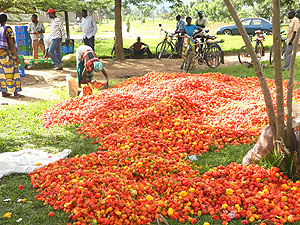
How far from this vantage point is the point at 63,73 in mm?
11156

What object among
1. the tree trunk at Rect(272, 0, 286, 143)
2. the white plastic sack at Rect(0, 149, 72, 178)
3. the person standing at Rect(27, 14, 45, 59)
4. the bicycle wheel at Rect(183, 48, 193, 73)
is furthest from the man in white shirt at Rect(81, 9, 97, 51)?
the tree trunk at Rect(272, 0, 286, 143)

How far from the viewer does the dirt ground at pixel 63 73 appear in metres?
8.52

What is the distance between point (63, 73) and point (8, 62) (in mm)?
3271

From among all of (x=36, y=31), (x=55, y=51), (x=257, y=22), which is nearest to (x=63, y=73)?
A: (x=55, y=51)

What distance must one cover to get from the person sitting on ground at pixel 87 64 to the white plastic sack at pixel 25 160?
2897mm

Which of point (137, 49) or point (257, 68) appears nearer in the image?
point (257, 68)

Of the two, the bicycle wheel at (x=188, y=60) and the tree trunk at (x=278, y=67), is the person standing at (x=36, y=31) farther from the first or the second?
the tree trunk at (x=278, y=67)

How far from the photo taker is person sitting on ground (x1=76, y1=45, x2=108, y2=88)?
731 centimetres

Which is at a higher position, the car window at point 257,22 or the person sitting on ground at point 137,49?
the car window at point 257,22

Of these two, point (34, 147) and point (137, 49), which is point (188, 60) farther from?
point (34, 147)

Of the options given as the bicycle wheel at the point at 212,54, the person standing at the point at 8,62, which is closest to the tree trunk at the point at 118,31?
the bicycle wheel at the point at 212,54

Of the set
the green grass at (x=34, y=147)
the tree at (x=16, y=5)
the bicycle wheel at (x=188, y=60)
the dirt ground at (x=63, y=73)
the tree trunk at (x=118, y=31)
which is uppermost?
the tree at (x=16, y=5)

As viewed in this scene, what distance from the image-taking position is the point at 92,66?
7520 mm

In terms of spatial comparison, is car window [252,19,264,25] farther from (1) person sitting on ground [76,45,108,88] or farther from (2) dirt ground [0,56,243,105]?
(1) person sitting on ground [76,45,108,88]
